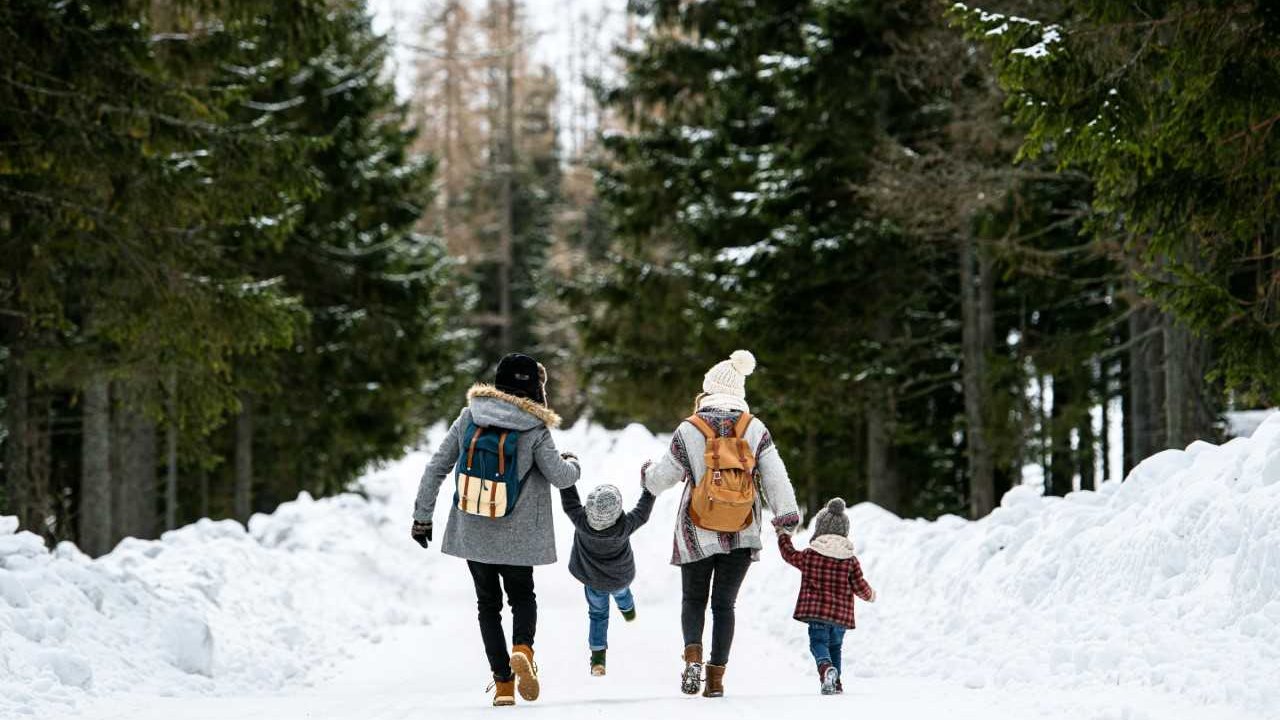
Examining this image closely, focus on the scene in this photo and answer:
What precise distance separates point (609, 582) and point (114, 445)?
11870mm

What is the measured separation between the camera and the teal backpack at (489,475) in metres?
6.39

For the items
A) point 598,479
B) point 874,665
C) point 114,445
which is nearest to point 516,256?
point 598,479

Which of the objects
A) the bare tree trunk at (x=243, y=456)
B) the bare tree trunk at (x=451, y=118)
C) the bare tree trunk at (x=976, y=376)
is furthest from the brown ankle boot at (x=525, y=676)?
the bare tree trunk at (x=451, y=118)

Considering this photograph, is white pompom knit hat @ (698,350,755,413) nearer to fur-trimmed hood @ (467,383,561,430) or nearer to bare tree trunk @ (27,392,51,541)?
fur-trimmed hood @ (467,383,561,430)

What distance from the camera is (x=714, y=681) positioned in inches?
259

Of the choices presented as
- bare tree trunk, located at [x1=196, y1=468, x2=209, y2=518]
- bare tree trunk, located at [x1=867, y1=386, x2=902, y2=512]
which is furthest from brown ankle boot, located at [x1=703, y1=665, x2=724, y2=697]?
bare tree trunk, located at [x1=196, y1=468, x2=209, y2=518]

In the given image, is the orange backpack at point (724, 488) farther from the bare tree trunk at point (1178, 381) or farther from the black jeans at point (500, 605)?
the bare tree trunk at point (1178, 381)

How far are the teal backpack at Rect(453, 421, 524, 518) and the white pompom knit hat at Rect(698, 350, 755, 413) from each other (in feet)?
3.99

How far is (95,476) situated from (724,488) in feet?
34.0

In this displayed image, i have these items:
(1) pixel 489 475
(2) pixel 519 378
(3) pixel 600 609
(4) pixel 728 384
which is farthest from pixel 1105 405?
(1) pixel 489 475

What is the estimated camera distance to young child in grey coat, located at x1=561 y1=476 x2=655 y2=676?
7.10m

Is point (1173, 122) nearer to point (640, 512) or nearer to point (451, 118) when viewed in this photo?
point (640, 512)

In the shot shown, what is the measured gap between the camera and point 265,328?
1092 centimetres

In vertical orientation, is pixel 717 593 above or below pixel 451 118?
below
